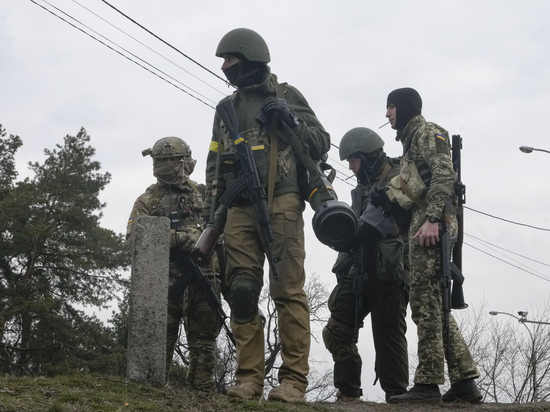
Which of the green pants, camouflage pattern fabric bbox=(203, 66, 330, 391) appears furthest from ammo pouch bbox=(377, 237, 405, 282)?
camouflage pattern fabric bbox=(203, 66, 330, 391)

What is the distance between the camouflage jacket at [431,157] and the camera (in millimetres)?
7016

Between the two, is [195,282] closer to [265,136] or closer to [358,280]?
[358,280]

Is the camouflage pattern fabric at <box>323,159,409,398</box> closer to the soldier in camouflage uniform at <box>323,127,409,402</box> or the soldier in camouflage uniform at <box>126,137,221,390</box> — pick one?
the soldier in camouflage uniform at <box>323,127,409,402</box>

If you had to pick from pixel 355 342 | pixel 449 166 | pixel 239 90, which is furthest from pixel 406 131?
pixel 355 342

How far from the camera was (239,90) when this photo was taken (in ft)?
22.9

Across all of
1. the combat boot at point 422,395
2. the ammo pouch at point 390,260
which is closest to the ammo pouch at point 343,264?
the ammo pouch at point 390,260

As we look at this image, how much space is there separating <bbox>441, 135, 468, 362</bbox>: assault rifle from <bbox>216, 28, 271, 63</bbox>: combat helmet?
1932 mm

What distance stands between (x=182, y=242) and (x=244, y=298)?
241 centimetres

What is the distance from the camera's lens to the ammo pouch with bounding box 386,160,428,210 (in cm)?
728

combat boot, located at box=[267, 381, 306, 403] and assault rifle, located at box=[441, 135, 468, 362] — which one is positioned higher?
assault rifle, located at box=[441, 135, 468, 362]

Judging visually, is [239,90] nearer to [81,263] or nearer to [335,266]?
[335,266]

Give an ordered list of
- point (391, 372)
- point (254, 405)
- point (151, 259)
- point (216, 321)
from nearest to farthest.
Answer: point (254, 405)
point (151, 259)
point (391, 372)
point (216, 321)

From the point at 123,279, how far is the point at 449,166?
68.6 feet

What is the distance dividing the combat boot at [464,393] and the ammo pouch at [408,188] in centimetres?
153
